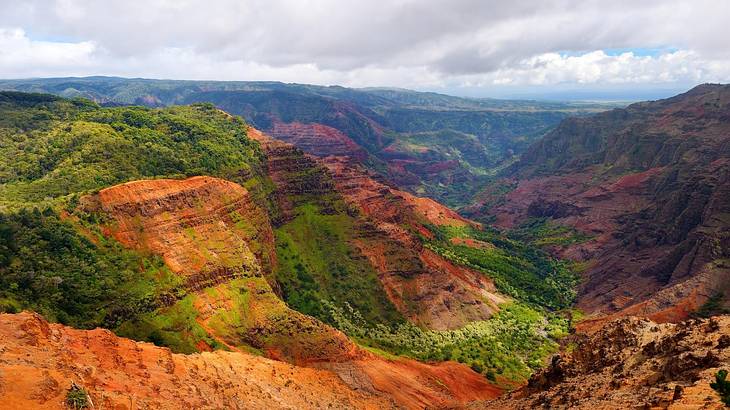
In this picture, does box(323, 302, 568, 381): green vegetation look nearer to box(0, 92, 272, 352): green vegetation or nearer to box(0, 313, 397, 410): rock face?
box(0, 313, 397, 410): rock face

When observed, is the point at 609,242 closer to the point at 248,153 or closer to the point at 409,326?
the point at 409,326

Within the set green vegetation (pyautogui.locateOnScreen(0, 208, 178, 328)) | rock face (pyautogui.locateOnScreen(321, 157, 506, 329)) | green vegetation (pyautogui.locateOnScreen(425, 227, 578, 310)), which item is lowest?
green vegetation (pyautogui.locateOnScreen(425, 227, 578, 310))

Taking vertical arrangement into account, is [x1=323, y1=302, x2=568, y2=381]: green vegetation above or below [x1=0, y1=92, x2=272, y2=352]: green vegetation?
below

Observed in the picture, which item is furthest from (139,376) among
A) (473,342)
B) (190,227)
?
(473,342)

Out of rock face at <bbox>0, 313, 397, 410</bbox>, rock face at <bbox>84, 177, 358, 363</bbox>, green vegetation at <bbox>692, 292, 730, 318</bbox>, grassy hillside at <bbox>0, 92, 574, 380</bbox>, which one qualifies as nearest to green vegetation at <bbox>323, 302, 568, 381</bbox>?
grassy hillside at <bbox>0, 92, 574, 380</bbox>

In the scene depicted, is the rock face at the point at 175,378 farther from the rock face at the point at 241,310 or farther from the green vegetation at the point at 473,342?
the green vegetation at the point at 473,342

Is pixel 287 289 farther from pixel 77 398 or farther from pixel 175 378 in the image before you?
pixel 77 398
